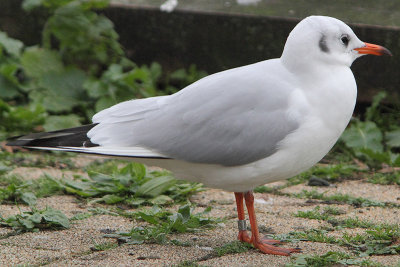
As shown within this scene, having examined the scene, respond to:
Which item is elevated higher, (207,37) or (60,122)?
(207,37)

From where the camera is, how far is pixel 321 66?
10.7 ft

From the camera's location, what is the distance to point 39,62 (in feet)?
20.1

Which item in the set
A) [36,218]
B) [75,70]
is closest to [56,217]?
[36,218]

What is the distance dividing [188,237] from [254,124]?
0.73 m

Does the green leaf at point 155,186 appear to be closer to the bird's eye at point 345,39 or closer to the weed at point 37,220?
the weed at point 37,220

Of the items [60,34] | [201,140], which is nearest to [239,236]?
[201,140]

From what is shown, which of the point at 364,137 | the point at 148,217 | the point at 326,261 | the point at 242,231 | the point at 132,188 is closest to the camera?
the point at 326,261

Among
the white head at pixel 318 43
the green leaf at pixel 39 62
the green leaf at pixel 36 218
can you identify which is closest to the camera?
the white head at pixel 318 43

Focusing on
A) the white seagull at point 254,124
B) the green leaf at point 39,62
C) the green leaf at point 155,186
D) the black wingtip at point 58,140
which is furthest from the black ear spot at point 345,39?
the green leaf at point 39,62

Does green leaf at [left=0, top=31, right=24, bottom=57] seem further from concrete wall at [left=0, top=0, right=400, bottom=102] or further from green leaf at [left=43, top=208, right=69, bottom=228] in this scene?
green leaf at [left=43, top=208, right=69, bottom=228]

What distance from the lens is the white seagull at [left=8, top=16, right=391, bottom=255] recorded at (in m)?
3.19

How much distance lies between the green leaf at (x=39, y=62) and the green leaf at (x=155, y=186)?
2320 millimetres

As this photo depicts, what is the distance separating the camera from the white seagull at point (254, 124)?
3.19 m

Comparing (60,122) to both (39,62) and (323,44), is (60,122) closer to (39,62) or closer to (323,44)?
(39,62)
